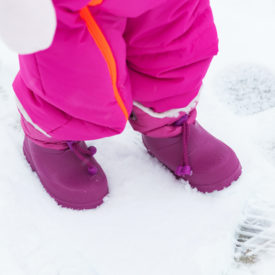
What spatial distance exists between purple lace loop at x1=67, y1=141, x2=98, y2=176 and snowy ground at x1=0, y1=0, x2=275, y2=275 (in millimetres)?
70

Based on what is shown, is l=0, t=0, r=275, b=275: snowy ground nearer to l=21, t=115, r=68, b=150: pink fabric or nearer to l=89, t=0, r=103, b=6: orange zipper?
l=21, t=115, r=68, b=150: pink fabric

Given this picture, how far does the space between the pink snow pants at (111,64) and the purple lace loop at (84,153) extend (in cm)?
10

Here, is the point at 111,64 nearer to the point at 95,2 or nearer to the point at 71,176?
the point at 95,2

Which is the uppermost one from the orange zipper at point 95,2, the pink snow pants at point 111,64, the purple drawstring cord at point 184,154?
the orange zipper at point 95,2

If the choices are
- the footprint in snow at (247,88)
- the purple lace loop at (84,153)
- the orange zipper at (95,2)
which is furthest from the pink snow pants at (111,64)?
the footprint in snow at (247,88)

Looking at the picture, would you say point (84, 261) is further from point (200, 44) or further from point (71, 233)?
point (200, 44)

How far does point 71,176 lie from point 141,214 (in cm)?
17

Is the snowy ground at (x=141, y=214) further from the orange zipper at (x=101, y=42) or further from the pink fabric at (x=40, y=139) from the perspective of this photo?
the orange zipper at (x=101, y=42)

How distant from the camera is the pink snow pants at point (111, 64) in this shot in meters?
0.50

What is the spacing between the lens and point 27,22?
0.36 metres

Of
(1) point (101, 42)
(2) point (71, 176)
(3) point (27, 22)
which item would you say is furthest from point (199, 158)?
(3) point (27, 22)

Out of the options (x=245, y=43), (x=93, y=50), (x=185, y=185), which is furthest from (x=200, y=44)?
(x=245, y=43)

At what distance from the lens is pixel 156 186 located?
84 centimetres

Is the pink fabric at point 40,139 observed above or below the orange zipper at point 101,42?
below
